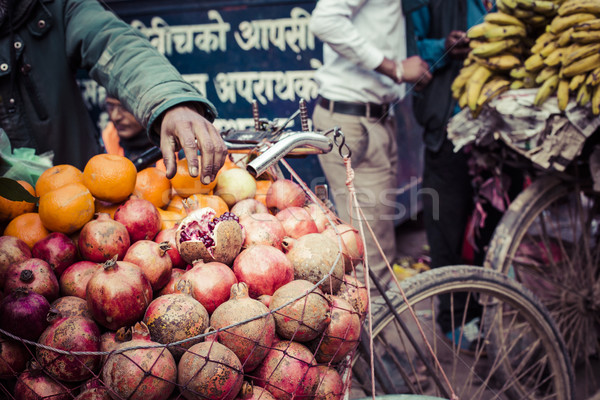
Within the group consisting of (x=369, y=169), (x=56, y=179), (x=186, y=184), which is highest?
(x=56, y=179)

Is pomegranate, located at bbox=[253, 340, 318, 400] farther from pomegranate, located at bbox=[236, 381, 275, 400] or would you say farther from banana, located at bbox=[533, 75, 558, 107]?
banana, located at bbox=[533, 75, 558, 107]

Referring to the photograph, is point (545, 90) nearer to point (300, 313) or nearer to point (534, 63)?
point (534, 63)

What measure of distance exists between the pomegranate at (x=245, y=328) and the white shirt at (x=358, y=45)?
210 cm

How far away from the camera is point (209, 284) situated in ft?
3.73

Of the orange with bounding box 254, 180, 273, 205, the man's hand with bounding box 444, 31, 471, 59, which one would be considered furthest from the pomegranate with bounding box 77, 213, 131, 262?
the man's hand with bounding box 444, 31, 471, 59

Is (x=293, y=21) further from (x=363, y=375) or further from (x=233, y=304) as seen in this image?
(x=233, y=304)

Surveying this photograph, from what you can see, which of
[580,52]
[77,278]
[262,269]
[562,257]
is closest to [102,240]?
[77,278]

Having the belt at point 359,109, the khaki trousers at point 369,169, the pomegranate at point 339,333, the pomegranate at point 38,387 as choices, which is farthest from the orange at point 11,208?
the belt at point 359,109

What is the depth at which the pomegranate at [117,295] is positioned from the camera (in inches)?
40.1

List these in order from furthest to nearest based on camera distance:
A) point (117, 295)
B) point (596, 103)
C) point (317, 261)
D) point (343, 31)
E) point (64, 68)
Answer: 1. point (343, 31)
2. point (596, 103)
3. point (64, 68)
4. point (317, 261)
5. point (117, 295)

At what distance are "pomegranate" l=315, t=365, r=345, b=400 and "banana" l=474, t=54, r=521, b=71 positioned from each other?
216cm

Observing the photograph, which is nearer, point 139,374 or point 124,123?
point 139,374

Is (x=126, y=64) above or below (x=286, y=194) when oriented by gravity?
above

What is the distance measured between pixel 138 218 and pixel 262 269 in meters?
0.38
